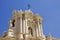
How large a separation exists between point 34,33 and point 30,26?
2253 millimetres

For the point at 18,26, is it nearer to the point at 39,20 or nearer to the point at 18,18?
the point at 18,18

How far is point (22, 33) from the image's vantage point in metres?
59.2

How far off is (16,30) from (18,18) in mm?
3870

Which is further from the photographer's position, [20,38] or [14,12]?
[14,12]

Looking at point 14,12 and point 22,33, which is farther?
point 14,12

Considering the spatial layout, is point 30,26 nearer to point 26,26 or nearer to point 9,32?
point 26,26

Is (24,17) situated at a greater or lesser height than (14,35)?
greater

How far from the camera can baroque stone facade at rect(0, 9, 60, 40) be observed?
195ft

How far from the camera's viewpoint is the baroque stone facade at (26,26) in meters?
59.3

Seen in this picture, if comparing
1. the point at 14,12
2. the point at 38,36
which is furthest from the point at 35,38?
the point at 14,12

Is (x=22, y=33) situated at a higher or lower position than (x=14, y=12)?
lower

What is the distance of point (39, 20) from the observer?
6494cm

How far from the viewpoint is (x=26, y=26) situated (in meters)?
61.3

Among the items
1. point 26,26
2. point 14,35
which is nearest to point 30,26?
point 26,26
